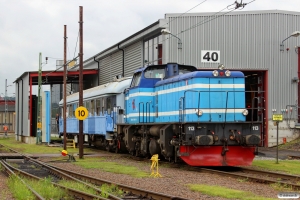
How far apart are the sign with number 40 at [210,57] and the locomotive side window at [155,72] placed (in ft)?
40.5

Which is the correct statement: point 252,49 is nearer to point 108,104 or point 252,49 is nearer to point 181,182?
point 108,104

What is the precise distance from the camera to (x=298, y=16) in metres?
32.8

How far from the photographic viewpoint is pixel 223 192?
1105cm

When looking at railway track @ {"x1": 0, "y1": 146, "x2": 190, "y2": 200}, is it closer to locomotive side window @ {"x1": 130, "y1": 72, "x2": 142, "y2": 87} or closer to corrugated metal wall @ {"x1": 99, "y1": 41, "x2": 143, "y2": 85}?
locomotive side window @ {"x1": 130, "y1": 72, "x2": 142, "y2": 87}

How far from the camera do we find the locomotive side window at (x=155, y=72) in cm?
1966

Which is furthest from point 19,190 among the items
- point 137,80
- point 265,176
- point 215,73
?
point 137,80

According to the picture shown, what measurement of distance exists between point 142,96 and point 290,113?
52.0ft

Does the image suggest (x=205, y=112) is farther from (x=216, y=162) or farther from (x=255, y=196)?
(x=255, y=196)

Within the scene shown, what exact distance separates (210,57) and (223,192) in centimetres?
2133

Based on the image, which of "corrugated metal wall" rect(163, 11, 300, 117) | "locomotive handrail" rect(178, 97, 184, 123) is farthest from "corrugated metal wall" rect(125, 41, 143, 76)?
"locomotive handrail" rect(178, 97, 184, 123)

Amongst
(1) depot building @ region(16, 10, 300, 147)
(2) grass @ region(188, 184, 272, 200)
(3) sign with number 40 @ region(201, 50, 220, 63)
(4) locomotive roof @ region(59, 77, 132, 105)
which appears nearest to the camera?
(2) grass @ region(188, 184, 272, 200)

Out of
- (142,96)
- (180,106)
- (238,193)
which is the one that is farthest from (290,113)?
(238,193)

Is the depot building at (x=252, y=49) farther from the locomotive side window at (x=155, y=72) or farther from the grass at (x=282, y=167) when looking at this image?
the grass at (x=282, y=167)

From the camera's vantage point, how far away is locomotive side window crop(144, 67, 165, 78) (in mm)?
19656
